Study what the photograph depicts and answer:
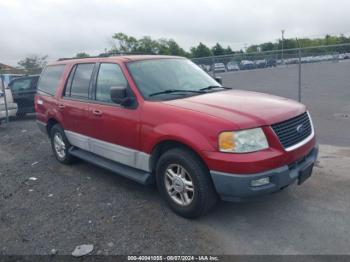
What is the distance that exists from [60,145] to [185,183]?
10.8ft

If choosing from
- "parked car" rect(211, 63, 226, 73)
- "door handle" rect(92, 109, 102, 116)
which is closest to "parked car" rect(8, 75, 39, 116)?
"parked car" rect(211, 63, 226, 73)

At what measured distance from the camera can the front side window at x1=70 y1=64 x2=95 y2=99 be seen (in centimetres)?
511

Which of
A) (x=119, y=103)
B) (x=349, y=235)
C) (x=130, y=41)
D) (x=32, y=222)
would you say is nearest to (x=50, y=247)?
(x=32, y=222)

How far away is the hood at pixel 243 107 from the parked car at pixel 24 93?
10.3m

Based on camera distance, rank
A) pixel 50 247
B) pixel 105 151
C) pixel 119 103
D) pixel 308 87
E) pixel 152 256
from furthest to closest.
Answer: pixel 308 87 → pixel 105 151 → pixel 119 103 → pixel 50 247 → pixel 152 256

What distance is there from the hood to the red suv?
1 cm

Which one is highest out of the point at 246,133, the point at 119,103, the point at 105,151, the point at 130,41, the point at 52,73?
the point at 130,41

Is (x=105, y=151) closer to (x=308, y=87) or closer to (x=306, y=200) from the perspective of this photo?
(x=306, y=200)

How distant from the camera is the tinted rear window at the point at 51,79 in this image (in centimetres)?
601

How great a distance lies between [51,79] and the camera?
20.6 ft

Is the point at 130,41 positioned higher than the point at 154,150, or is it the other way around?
the point at 130,41

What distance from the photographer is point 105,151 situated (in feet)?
15.6

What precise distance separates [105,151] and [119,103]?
885mm

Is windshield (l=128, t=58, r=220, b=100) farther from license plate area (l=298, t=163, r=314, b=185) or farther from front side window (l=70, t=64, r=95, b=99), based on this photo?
license plate area (l=298, t=163, r=314, b=185)
